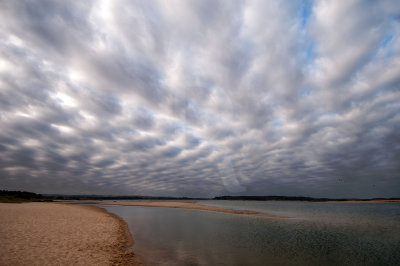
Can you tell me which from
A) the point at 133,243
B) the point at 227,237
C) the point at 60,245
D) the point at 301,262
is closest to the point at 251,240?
the point at 227,237

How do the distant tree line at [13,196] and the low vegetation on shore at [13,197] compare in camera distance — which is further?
the distant tree line at [13,196]

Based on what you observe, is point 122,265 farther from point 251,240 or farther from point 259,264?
point 251,240

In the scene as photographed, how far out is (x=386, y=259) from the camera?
17.8 metres

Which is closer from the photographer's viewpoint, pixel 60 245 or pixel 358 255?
pixel 60 245

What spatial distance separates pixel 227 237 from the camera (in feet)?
84.7

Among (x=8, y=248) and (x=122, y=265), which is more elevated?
(x=8, y=248)

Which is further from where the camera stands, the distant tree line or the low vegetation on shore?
the distant tree line

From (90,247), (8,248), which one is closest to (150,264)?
(90,247)

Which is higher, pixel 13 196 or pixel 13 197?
pixel 13 196

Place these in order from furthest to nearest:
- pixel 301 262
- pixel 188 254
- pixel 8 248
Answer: pixel 188 254 < pixel 301 262 < pixel 8 248

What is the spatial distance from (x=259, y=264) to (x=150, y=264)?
862 centimetres

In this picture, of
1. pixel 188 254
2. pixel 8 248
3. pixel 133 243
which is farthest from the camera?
pixel 133 243

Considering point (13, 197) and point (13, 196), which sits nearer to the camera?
point (13, 197)

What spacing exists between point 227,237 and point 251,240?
3.16 m
